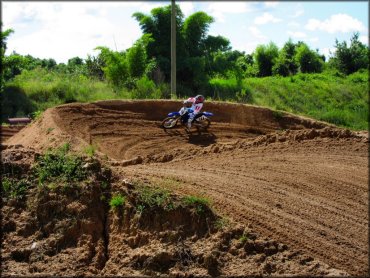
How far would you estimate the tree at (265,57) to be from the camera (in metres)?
30.4

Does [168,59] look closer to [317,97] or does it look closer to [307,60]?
[317,97]

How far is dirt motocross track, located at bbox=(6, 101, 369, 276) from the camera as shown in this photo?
6.50m

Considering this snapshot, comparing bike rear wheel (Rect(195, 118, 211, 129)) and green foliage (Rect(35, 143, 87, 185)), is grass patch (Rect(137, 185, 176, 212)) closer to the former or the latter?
green foliage (Rect(35, 143, 87, 185))

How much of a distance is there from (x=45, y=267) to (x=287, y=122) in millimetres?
8176

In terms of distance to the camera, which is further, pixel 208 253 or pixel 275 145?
pixel 275 145

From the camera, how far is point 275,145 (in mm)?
10102

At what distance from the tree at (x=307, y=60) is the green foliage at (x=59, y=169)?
21.8m

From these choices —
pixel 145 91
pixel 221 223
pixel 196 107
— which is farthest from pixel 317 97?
pixel 221 223

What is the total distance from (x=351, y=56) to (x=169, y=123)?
1239 centimetres

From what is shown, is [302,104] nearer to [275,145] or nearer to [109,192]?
[275,145]

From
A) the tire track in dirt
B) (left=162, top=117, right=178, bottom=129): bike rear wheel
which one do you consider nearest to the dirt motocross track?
the tire track in dirt

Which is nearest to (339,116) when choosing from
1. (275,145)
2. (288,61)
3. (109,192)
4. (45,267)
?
(275,145)

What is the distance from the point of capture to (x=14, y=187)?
24.8ft

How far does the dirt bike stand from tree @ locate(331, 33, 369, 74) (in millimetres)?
10988
